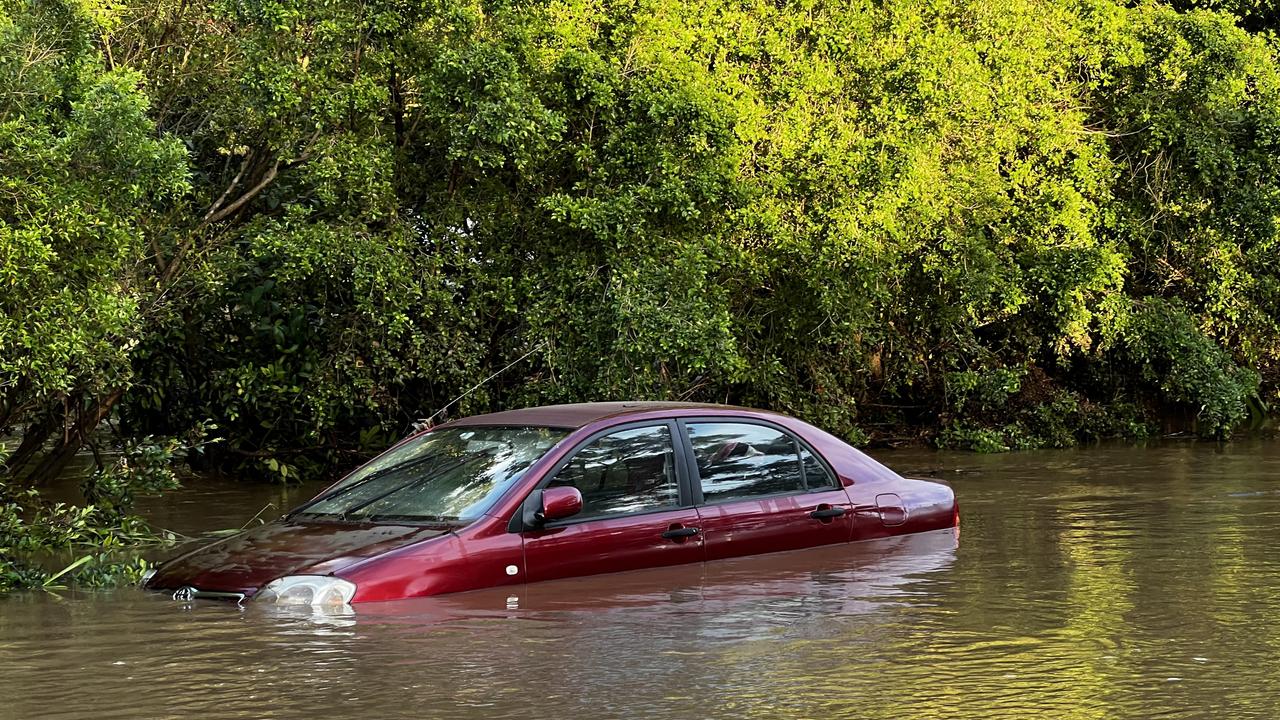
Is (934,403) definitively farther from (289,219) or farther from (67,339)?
(67,339)

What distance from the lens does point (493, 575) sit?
8125mm

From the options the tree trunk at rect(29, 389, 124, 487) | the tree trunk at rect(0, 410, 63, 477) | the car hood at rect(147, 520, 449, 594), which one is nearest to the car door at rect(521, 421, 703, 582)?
the car hood at rect(147, 520, 449, 594)

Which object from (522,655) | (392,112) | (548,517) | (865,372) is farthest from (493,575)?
(865,372)

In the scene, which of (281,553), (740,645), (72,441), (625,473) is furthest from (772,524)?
(72,441)

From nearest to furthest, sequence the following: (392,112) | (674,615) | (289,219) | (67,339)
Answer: (674,615)
(67,339)
(289,219)
(392,112)

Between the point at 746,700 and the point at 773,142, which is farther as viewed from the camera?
the point at 773,142

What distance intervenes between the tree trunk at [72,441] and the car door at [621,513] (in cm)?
650

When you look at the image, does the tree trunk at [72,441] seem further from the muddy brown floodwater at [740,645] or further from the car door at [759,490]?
the car door at [759,490]

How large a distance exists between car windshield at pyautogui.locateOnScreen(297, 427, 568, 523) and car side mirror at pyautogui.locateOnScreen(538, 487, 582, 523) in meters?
0.26

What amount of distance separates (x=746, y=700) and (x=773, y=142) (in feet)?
38.3

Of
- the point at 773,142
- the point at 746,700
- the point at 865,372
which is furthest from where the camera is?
the point at 865,372

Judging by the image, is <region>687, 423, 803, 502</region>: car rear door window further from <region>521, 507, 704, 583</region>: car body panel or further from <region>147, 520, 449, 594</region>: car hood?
<region>147, 520, 449, 594</region>: car hood

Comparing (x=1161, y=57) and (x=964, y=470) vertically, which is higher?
(x=1161, y=57)

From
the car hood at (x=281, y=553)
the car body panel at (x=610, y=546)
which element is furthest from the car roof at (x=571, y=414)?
the car hood at (x=281, y=553)
